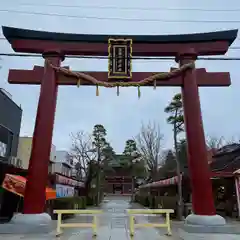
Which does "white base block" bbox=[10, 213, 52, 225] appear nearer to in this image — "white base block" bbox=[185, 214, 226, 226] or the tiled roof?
"white base block" bbox=[185, 214, 226, 226]

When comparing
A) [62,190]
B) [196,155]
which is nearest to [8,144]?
[62,190]

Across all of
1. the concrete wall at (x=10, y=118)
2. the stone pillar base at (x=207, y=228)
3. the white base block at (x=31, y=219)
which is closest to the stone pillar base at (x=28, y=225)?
the white base block at (x=31, y=219)

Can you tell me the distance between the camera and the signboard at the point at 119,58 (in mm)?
12133

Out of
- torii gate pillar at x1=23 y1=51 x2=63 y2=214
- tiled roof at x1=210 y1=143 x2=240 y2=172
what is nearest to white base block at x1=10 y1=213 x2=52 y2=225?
torii gate pillar at x1=23 y1=51 x2=63 y2=214

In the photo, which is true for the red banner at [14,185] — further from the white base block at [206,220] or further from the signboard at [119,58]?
the white base block at [206,220]

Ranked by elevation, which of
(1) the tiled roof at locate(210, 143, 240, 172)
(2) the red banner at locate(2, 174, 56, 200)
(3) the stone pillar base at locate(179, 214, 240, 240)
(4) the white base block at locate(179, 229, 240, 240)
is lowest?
(4) the white base block at locate(179, 229, 240, 240)

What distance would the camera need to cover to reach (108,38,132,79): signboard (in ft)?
39.8

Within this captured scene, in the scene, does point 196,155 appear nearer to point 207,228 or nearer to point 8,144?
Result: point 207,228

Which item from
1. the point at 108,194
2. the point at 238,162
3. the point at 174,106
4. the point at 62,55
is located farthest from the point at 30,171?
the point at 108,194

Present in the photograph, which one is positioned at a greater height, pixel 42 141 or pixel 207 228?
pixel 42 141

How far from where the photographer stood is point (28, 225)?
1001 centimetres

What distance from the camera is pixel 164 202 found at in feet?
67.6

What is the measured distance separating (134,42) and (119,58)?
1042mm

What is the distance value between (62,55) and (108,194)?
68516 mm
